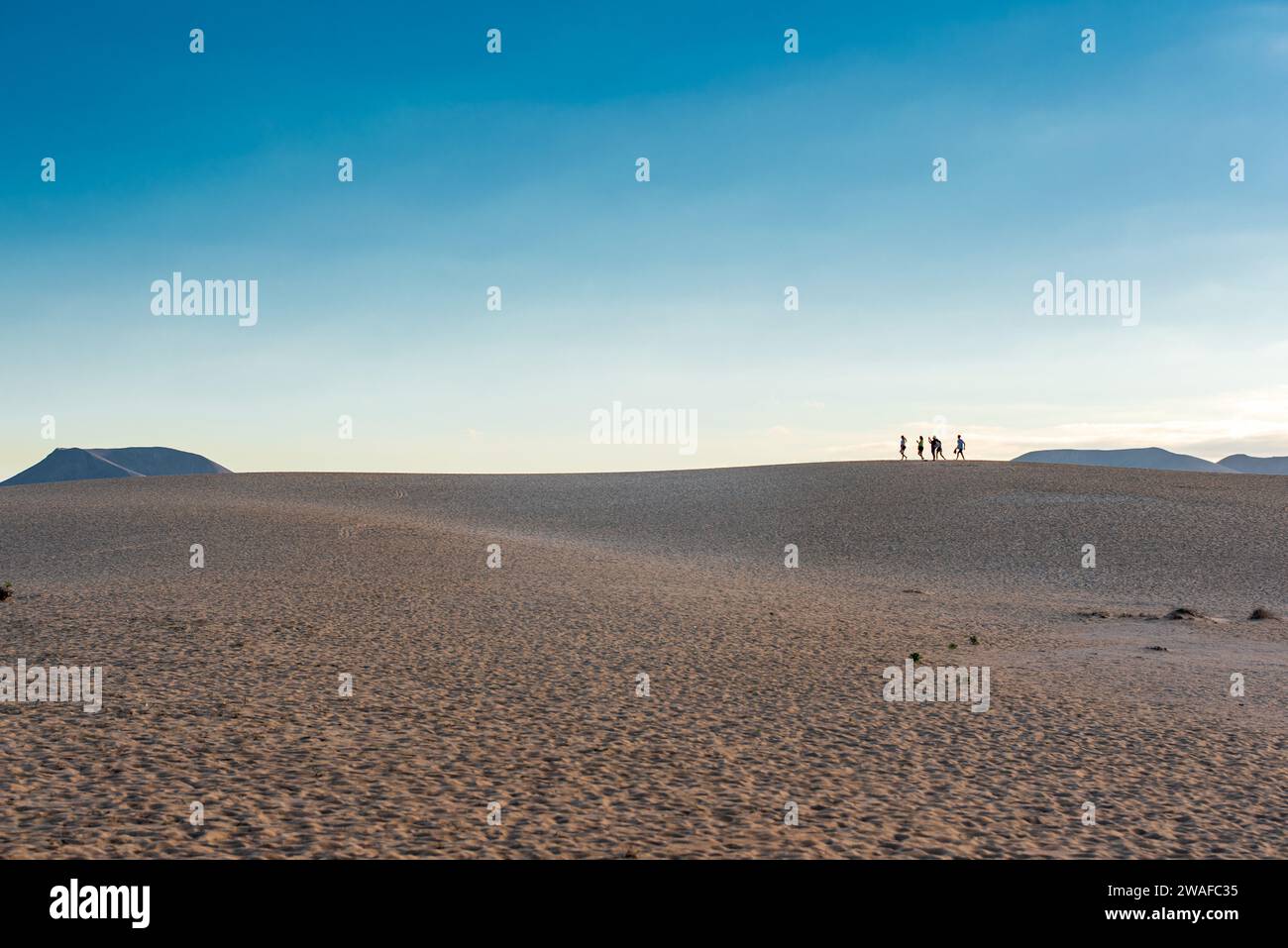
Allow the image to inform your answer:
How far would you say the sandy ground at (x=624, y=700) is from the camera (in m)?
8.91

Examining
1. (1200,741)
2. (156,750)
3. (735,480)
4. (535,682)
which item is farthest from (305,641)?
(735,480)

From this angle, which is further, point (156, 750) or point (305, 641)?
point (305, 641)

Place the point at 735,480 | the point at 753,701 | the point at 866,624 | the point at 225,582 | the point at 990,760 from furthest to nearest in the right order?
the point at 735,480
the point at 225,582
the point at 866,624
the point at 753,701
the point at 990,760

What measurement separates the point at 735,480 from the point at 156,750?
181 feet

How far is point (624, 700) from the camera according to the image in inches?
559

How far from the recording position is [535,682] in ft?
49.6

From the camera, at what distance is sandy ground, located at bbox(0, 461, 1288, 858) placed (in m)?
8.91

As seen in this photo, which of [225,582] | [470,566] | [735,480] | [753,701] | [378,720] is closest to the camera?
[378,720]

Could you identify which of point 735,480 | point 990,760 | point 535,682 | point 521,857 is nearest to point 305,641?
point 535,682
